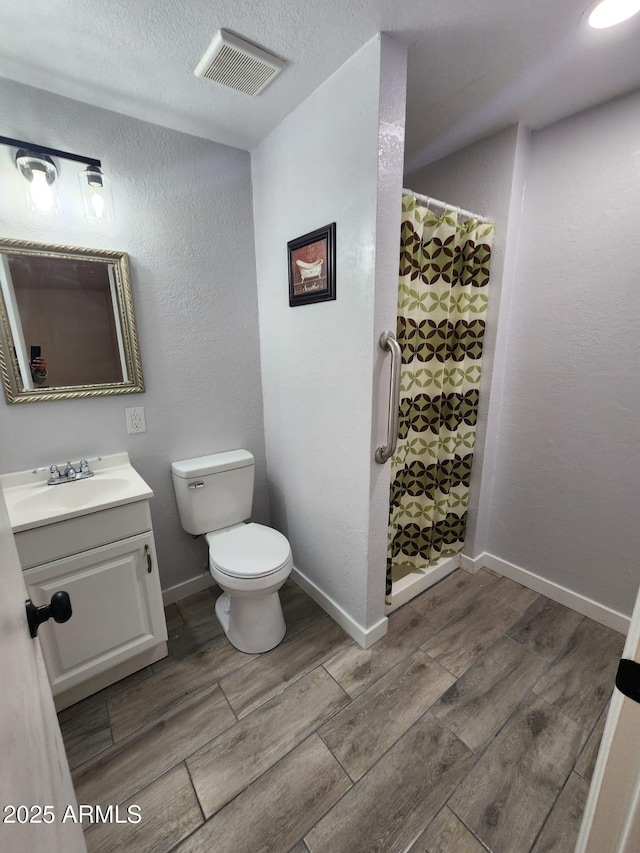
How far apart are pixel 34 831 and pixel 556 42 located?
7.35 feet

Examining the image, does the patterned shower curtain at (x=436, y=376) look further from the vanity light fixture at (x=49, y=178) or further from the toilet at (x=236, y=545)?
the vanity light fixture at (x=49, y=178)

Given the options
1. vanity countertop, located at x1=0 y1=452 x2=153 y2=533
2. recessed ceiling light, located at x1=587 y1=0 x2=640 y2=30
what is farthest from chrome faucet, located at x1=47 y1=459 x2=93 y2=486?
recessed ceiling light, located at x1=587 y1=0 x2=640 y2=30

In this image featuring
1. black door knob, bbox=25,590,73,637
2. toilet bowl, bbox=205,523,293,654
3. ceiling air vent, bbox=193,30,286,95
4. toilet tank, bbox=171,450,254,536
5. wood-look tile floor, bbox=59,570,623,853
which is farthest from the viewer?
toilet tank, bbox=171,450,254,536

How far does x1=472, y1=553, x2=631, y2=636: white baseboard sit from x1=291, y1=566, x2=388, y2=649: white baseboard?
80 cm

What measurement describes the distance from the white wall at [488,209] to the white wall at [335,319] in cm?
77

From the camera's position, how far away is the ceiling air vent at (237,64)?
1.17 m

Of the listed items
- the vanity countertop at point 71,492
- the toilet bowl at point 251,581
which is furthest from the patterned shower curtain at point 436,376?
the vanity countertop at point 71,492

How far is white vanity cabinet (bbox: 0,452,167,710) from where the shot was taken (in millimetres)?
1277

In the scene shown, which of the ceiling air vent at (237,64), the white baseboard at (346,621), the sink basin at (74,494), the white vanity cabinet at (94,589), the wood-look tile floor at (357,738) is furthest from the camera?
the white baseboard at (346,621)

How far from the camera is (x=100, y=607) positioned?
141 centimetres

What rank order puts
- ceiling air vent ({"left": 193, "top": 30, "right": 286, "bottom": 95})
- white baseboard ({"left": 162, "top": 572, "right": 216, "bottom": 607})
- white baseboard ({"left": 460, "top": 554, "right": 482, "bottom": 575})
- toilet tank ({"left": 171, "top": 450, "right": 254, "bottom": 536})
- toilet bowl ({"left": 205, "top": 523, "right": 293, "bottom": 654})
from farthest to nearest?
white baseboard ({"left": 460, "top": 554, "right": 482, "bottom": 575}) → white baseboard ({"left": 162, "top": 572, "right": 216, "bottom": 607}) → toilet tank ({"left": 171, "top": 450, "right": 254, "bottom": 536}) → toilet bowl ({"left": 205, "top": 523, "right": 293, "bottom": 654}) → ceiling air vent ({"left": 193, "top": 30, "right": 286, "bottom": 95})

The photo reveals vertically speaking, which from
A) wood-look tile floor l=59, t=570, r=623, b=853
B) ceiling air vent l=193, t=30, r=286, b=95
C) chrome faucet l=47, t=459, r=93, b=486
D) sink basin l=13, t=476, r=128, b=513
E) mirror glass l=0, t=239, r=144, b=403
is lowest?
wood-look tile floor l=59, t=570, r=623, b=853

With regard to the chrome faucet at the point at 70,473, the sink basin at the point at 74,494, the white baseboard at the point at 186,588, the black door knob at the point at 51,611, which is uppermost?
the black door knob at the point at 51,611

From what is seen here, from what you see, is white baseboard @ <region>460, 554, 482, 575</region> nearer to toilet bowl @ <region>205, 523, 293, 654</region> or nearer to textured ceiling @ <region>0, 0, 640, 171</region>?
toilet bowl @ <region>205, 523, 293, 654</region>
